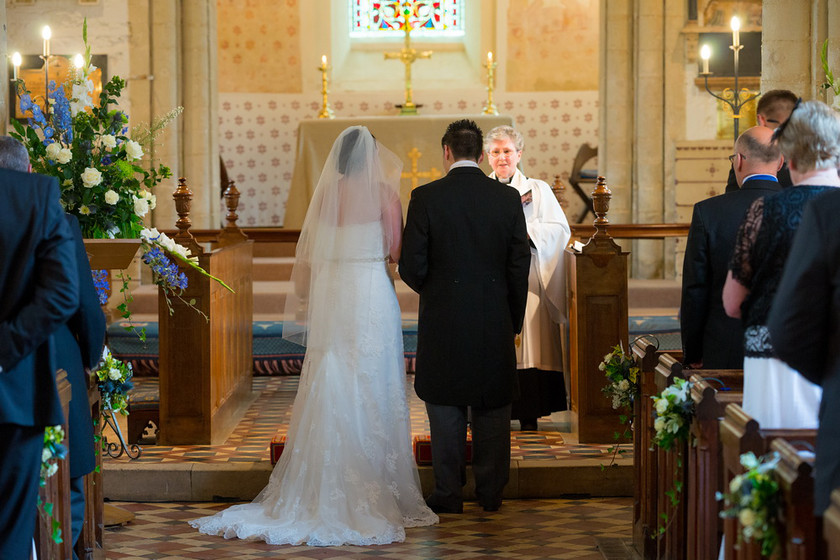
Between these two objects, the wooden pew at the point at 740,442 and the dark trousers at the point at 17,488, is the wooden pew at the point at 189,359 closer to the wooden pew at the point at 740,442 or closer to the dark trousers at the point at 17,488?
the dark trousers at the point at 17,488

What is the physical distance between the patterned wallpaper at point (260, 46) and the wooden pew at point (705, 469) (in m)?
11.5

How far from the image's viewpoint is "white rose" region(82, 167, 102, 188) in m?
4.53

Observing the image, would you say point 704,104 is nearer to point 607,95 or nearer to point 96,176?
point 607,95

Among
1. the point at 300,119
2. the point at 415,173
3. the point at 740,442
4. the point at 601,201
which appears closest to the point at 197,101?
the point at 415,173

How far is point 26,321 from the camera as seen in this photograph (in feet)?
9.93

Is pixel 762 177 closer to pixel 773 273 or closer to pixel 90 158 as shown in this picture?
pixel 773 273

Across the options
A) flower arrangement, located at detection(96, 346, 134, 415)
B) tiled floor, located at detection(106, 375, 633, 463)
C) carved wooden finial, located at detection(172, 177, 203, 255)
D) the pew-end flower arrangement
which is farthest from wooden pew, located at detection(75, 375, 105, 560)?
carved wooden finial, located at detection(172, 177, 203, 255)

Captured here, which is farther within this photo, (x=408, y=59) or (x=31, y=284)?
(x=408, y=59)

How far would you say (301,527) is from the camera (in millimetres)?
4875

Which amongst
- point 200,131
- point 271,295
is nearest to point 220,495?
point 271,295

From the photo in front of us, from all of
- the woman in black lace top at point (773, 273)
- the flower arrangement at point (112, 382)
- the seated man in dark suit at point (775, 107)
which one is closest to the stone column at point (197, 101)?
the flower arrangement at point (112, 382)

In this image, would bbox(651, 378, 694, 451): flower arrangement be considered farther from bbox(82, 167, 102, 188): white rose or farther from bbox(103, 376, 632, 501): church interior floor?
bbox(82, 167, 102, 188): white rose

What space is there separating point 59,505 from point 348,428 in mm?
1762

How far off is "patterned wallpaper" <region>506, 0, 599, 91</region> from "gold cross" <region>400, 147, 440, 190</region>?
3789 millimetres
